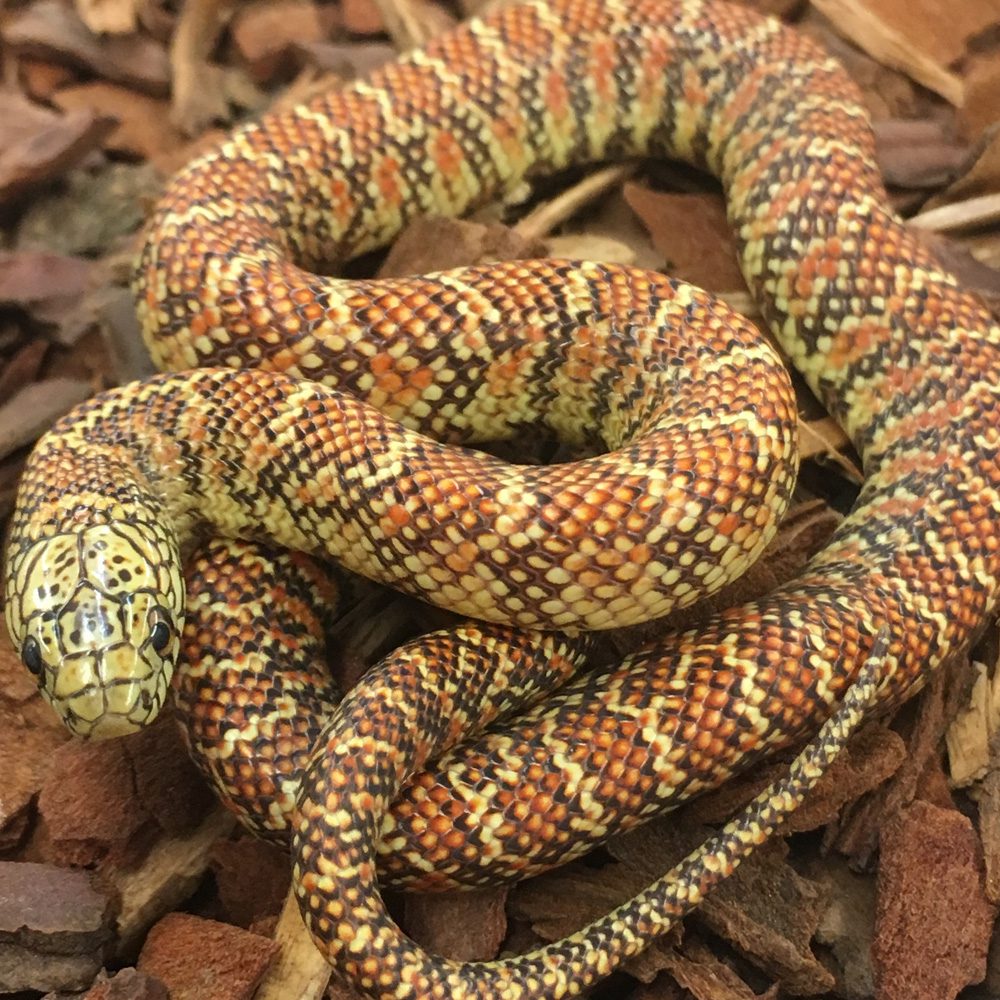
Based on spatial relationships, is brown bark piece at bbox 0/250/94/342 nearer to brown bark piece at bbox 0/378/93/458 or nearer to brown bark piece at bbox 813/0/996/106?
brown bark piece at bbox 0/378/93/458

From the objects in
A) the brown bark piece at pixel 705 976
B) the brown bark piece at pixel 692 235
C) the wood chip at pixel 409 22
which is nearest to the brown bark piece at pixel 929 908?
the brown bark piece at pixel 705 976

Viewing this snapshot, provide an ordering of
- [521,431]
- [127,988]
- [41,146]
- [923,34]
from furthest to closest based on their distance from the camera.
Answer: [923,34], [41,146], [521,431], [127,988]

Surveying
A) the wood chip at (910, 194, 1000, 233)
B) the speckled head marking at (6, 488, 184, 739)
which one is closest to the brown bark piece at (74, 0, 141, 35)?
the speckled head marking at (6, 488, 184, 739)

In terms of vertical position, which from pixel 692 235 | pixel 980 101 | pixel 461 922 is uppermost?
pixel 980 101

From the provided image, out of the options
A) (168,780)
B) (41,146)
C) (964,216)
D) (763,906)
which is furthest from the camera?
(41,146)

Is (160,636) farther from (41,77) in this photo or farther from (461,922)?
(41,77)

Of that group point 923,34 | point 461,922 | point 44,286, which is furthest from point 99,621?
point 923,34

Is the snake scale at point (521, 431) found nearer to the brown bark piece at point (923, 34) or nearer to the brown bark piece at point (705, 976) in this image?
Result: the brown bark piece at point (705, 976)
